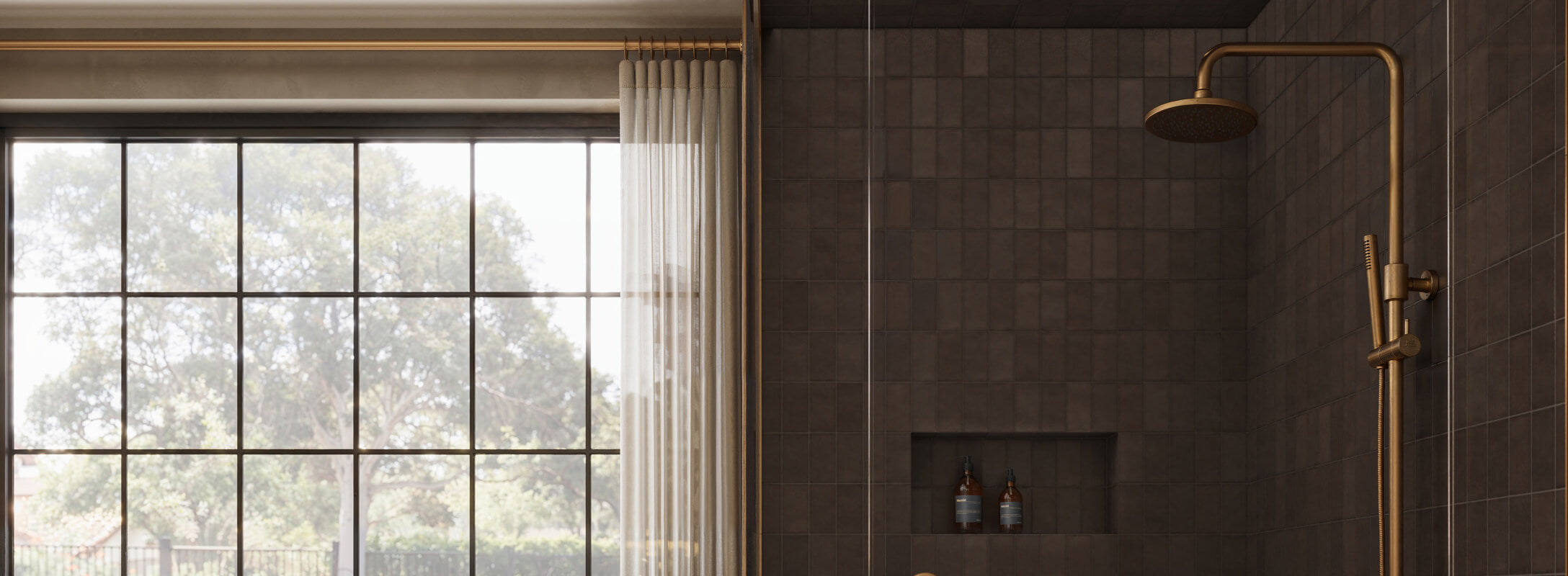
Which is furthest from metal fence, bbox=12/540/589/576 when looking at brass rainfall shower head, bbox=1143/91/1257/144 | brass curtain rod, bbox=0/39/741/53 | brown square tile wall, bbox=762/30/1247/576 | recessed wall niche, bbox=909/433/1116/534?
brass rainfall shower head, bbox=1143/91/1257/144

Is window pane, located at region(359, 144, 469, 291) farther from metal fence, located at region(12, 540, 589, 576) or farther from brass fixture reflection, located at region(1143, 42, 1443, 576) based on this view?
brass fixture reflection, located at region(1143, 42, 1443, 576)

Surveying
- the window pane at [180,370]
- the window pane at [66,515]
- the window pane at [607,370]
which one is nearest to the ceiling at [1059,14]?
the window pane at [607,370]

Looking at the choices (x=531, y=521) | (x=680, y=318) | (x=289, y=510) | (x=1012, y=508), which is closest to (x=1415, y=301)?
(x=1012, y=508)

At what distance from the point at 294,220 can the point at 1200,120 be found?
4394mm

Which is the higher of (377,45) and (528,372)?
(377,45)

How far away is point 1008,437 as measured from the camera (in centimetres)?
108

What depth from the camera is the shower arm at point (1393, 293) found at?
96 centimetres

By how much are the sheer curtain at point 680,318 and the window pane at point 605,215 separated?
351 mm

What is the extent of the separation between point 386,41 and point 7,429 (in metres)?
1.44

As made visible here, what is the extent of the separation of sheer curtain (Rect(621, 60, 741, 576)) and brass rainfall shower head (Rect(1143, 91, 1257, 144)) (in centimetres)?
215

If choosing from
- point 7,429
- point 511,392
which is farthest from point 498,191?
point 7,429

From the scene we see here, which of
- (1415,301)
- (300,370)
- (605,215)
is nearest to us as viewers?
(1415,301)

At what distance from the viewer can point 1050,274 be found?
113cm

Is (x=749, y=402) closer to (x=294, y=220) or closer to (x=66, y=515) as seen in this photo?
(x=66, y=515)
